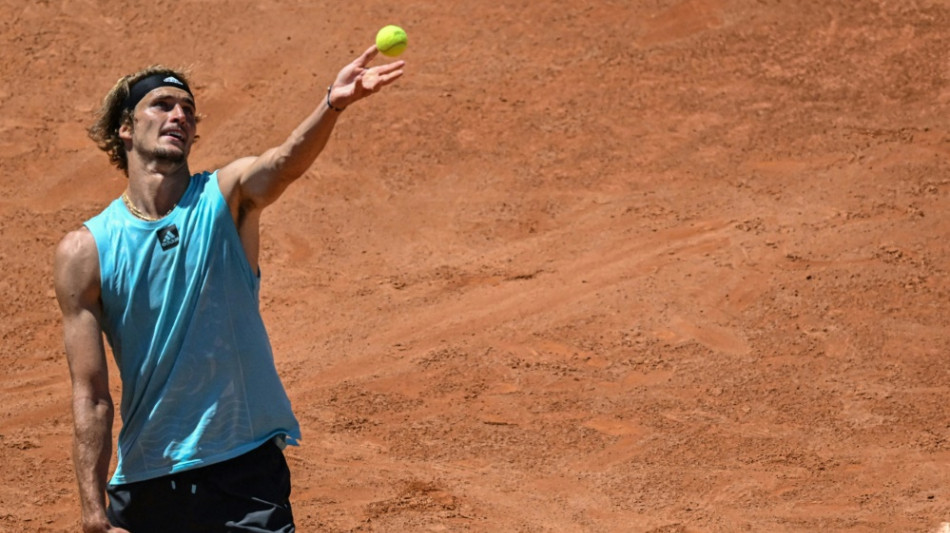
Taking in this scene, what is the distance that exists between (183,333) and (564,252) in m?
5.35

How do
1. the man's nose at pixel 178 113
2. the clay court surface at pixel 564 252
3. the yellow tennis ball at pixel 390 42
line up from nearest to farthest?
the man's nose at pixel 178 113 < the yellow tennis ball at pixel 390 42 < the clay court surface at pixel 564 252

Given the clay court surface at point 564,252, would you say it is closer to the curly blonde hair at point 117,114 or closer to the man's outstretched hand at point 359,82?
the curly blonde hair at point 117,114

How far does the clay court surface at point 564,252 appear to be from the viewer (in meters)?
6.71

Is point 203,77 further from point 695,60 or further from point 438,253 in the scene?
point 695,60

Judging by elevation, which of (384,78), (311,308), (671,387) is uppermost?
(384,78)

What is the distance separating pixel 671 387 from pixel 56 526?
342 centimetres

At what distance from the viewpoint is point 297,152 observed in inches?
145

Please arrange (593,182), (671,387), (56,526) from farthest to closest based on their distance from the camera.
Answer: (593,182), (671,387), (56,526)

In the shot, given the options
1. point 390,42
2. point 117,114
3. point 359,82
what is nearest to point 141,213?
point 117,114

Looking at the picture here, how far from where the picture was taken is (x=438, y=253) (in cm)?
905

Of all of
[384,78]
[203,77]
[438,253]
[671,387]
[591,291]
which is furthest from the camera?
[203,77]

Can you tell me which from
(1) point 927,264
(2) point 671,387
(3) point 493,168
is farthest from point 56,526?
(1) point 927,264

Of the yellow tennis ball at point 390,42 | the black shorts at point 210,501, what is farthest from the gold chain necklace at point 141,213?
the yellow tennis ball at point 390,42

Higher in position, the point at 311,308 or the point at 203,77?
the point at 203,77
